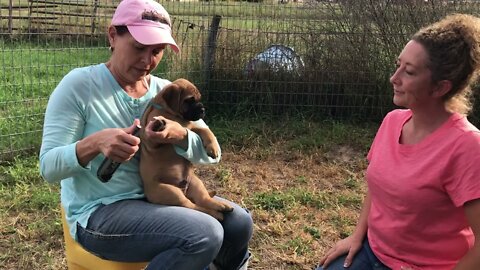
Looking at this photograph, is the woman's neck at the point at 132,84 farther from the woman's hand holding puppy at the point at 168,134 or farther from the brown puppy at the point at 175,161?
the woman's hand holding puppy at the point at 168,134

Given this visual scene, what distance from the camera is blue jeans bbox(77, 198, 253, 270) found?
7.45ft

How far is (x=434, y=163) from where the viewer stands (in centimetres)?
208

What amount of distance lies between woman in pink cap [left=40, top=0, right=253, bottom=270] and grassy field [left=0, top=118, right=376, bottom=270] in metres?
1.32

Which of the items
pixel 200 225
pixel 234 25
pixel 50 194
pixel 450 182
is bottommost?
pixel 50 194

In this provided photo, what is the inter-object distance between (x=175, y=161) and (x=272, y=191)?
219cm

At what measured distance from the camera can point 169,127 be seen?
7.83ft

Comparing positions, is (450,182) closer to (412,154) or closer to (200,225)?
(412,154)

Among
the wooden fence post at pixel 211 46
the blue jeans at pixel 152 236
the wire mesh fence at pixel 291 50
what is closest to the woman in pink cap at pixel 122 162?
the blue jeans at pixel 152 236

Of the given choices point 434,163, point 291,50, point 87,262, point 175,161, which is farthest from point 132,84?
point 291,50

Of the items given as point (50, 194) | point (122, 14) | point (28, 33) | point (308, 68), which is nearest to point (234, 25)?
point (308, 68)

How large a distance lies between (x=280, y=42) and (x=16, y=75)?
316cm

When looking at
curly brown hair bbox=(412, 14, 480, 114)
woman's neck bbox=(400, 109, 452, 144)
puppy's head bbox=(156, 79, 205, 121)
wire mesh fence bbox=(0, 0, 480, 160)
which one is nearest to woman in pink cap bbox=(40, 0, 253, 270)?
puppy's head bbox=(156, 79, 205, 121)

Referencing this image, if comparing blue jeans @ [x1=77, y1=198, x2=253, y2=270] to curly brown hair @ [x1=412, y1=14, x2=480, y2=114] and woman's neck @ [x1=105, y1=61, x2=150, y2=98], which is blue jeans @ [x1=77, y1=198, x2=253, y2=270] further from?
curly brown hair @ [x1=412, y1=14, x2=480, y2=114]

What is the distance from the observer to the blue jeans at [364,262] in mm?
2396
